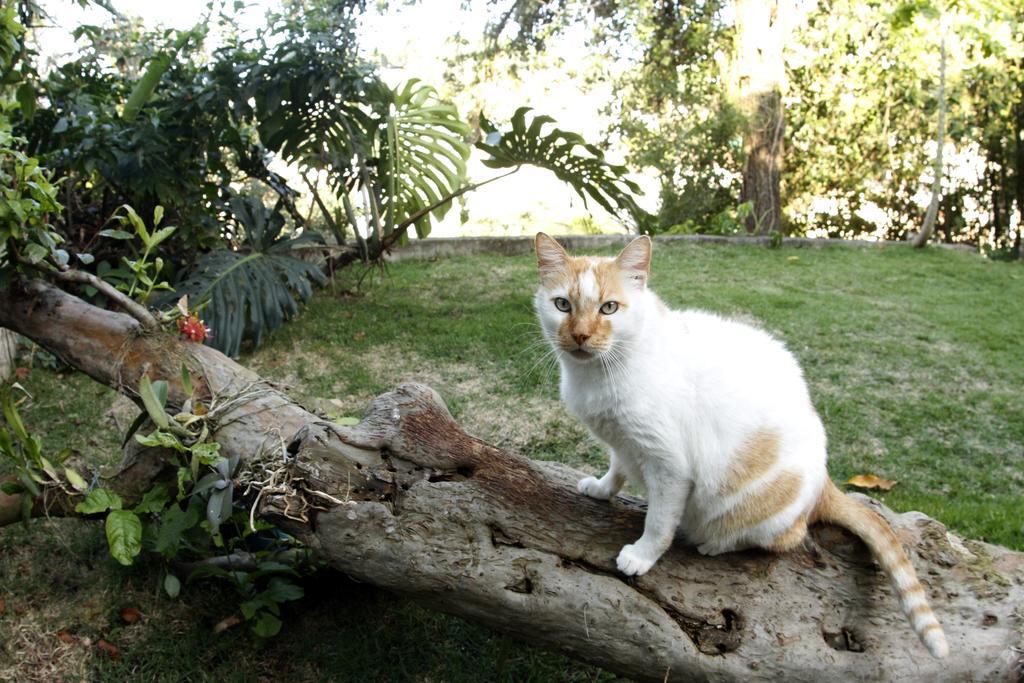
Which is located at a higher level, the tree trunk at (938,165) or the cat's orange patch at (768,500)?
the tree trunk at (938,165)

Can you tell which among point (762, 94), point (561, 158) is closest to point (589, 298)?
point (561, 158)

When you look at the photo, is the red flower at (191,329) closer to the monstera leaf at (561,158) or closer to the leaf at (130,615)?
the leaf at (130,615)

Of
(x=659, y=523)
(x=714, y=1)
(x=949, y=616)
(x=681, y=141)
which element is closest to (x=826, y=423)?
(x=949, y=616)

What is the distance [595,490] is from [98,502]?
1486 millimetres

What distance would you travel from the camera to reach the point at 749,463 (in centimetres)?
210

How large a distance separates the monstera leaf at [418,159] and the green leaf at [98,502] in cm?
354

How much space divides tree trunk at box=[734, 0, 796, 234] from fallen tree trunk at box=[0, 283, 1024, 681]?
718 centimetres

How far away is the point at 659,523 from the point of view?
2127 millimetres

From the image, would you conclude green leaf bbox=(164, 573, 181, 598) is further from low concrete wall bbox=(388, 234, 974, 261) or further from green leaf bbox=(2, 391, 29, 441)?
low concrete wall bbox=(388, 234, 974, 261)

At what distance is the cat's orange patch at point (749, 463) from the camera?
210cm

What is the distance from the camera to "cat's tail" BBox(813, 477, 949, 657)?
1922 mm

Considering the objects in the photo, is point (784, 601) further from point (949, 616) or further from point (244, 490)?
point (244, 490)

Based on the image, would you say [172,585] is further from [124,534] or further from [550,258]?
[550,258]

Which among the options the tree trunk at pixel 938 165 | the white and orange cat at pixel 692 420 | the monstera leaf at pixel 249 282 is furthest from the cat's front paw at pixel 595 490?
the tree trunk at pixel 938 165
